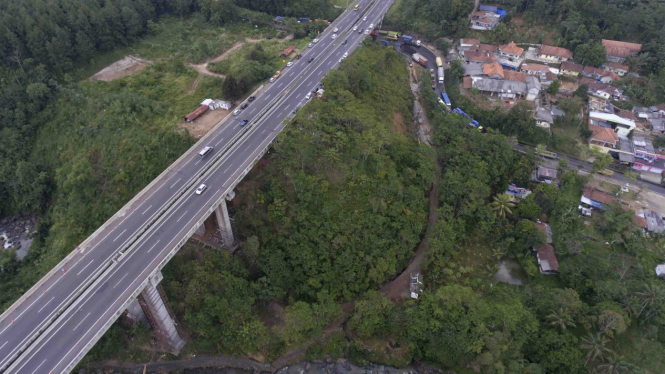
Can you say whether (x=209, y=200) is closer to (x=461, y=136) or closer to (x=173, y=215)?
(x=173, y=215)

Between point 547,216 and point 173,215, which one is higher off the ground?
point 173,215

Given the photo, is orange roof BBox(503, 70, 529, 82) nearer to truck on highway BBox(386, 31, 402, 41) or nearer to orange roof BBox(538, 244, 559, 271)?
truck on highway BBox(386, 31, 402, 41)

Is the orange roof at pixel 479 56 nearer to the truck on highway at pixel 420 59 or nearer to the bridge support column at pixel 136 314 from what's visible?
the truck on highway at pixel 420 59

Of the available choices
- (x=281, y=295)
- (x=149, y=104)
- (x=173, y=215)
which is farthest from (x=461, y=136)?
(x=149, y=104)

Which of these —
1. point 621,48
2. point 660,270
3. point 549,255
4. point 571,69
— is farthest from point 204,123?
point 621,48

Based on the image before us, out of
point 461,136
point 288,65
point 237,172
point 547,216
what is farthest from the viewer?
point 288,65

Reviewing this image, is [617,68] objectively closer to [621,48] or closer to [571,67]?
[621,48]

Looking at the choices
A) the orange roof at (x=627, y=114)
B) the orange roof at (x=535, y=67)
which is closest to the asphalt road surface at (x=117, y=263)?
the orange roof at (x=535, y=67)
